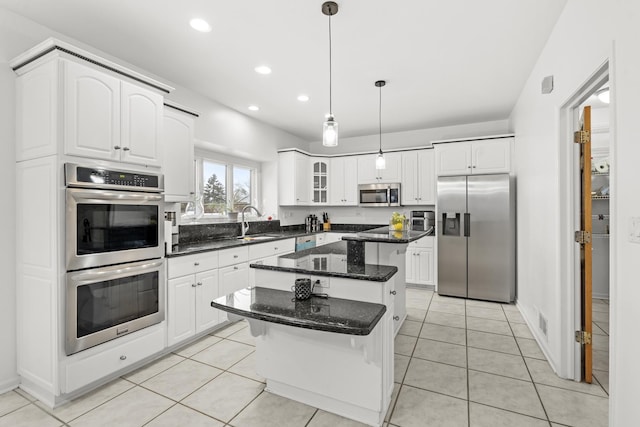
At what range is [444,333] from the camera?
10.9 feet

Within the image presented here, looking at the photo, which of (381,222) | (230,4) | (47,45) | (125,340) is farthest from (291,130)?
(125,340)

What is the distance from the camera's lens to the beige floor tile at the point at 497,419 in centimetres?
191

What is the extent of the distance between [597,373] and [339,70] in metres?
3.51

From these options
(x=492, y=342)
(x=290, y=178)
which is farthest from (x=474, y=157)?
(x=290, y=178)

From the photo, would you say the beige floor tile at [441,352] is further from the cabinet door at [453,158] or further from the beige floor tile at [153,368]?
the cabinet door at [453,158]

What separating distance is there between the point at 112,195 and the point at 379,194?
4.25 meters

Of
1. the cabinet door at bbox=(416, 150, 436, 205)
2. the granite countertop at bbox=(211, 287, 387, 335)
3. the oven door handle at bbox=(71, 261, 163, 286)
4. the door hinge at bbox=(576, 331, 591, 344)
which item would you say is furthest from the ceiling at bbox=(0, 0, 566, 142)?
the door hinge at bbox=(576, 331, 591, 344)

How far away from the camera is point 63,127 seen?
2107 mm

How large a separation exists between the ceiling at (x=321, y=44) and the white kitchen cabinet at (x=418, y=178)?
1205 millimetres

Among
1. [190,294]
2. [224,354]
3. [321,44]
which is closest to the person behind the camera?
[321,44]

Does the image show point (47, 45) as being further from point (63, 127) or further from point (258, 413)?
point (258, 413)

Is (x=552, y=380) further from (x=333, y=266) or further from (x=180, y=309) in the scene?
(x=180, y=309)

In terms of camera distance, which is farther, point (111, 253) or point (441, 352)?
point (441, 352)

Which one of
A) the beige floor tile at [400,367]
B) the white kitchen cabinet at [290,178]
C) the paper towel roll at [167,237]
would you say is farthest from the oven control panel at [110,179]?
the white kitchen cabinet at [290,178]
